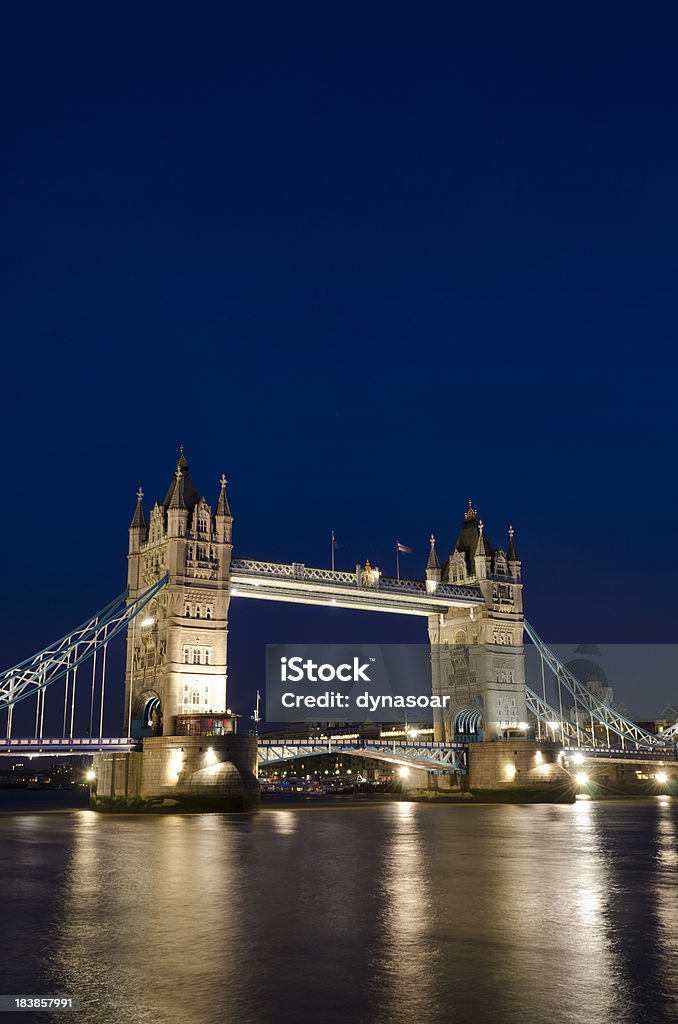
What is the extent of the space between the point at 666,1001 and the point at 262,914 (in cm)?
1015

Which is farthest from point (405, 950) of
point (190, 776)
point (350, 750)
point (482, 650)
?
point (482, 650)

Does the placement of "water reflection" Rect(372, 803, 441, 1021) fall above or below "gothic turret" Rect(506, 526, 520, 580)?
below

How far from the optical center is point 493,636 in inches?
4043

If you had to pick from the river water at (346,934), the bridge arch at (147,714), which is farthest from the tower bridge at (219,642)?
the river water at (346,934)

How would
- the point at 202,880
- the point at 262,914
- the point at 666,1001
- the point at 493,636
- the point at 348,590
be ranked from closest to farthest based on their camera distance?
the point at 666,1001 → the point at 262,914 → the point at 202,880 → the point at 348,590 → the point at 493,636

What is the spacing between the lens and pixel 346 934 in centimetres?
1869

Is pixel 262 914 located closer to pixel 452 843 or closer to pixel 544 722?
pixel 452 843

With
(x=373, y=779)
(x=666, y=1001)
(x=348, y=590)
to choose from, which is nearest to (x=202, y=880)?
(x=666, y=1001)

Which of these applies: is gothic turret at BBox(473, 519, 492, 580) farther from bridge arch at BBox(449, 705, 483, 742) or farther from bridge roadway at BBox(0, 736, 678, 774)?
bridge roadway at BBox(0, 736, 678, 774)

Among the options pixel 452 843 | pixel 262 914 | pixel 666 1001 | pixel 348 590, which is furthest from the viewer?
pixel 348 590

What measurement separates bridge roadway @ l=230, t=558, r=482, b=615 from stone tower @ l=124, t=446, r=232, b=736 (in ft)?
11.2

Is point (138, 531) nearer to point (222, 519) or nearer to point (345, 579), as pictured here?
point (222, 519)

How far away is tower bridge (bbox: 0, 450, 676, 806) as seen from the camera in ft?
237

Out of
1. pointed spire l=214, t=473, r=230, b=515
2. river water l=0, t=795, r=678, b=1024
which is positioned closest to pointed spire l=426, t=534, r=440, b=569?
pointed spire l=214, t=473, r=230, b=515
